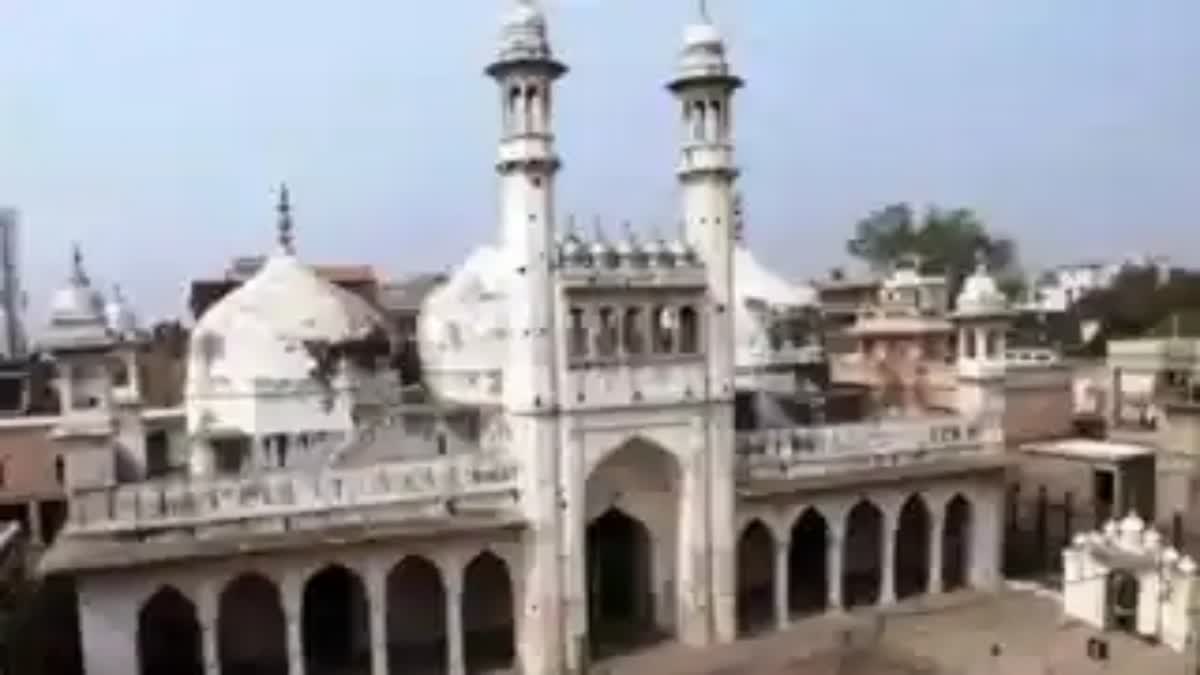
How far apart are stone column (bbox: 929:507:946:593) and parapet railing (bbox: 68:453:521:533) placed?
7558 millimetres

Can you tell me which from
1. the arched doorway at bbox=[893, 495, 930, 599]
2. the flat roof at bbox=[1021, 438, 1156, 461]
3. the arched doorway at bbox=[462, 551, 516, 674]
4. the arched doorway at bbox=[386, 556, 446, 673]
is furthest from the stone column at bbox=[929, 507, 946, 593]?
the arched doorway at bbox=[386, 556, 446, 673]

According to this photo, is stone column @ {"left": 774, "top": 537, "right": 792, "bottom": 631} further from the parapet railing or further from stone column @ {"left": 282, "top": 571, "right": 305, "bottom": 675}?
stone column @ {"left": 282, "top": 571, "right": 305, "bottom": 675}

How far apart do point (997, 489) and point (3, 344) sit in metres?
42.9

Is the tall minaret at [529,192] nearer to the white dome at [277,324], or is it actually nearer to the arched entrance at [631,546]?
the arched entrance at [631,546]

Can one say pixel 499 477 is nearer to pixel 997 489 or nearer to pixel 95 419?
pixel 95 419

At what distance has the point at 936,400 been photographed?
84.4 ft

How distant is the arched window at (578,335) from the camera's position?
15.1m

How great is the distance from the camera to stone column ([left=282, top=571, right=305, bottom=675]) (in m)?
13.8

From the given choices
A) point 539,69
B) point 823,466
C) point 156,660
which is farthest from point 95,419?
point 823,466

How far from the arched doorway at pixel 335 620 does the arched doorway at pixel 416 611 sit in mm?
436

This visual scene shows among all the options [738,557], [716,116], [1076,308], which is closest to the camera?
[716,116]

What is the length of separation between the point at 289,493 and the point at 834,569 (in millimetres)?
8648

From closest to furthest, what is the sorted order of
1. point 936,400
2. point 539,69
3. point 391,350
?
point 539,69 → point 391,350 → point 936,400

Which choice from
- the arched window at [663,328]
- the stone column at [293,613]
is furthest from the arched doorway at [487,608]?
the arched window at [663,328]
